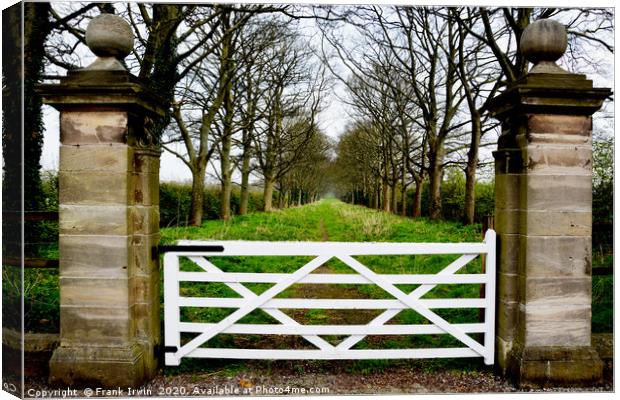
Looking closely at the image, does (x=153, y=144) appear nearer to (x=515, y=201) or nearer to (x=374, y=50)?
(x=515, y=201)

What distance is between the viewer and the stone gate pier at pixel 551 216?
3.03m

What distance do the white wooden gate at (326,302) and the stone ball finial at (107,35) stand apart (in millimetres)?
1662

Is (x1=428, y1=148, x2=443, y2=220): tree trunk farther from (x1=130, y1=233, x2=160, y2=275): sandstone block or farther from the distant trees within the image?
(x1=130, y1=233, x2=160, y2=275): sandstone block

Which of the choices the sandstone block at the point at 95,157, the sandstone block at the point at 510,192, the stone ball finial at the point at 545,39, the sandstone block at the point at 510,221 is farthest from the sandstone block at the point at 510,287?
the sandstone block at the point at 95,157

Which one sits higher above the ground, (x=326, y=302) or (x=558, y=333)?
(x=326, y=302)

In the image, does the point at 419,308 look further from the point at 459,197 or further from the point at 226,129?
the point at 459,197

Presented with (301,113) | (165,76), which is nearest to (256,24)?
(165,76)

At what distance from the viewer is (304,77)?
11930 mm

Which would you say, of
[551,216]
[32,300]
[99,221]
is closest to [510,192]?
[551,216]

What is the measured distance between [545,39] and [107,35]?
11.3 feet

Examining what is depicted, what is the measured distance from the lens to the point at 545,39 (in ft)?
9.94

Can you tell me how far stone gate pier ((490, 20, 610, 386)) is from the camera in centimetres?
303

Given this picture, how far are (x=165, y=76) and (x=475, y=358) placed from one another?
21.6ft

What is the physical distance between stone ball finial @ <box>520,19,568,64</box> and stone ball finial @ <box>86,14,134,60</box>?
321 cm
